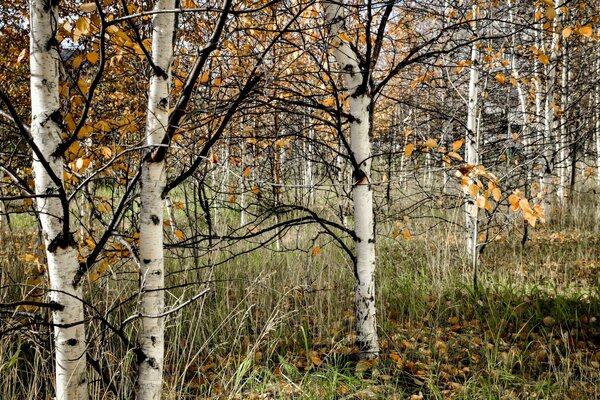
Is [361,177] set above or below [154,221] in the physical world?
above

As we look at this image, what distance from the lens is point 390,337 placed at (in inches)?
135

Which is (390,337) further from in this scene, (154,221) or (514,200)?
(154,221)

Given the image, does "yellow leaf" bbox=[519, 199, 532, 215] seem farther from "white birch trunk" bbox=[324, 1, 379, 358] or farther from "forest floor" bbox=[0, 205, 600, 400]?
"forest floor" bbox=[0, 205, 600, 400]

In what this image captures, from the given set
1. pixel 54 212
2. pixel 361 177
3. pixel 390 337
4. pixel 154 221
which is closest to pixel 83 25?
pixel 54 212

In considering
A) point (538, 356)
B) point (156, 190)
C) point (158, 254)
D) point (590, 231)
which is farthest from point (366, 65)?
point (590, 231)

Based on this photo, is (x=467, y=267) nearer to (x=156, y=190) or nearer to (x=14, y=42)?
(x=156, y=190)

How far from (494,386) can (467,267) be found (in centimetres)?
241

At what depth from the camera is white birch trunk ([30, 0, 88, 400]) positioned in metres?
1.49

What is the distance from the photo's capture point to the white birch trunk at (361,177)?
2664 millimetres

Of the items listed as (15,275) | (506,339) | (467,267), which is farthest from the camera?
(467,267)

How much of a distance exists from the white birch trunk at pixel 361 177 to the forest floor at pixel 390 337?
1.08 feet

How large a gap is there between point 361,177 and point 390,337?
1.56m

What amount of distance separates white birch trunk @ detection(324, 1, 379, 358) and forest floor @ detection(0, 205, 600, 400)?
1.08 ft

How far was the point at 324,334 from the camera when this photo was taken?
3.70 metres
